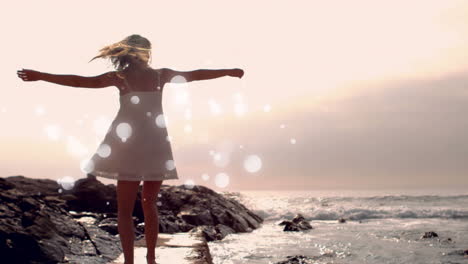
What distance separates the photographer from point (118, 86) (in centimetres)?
445

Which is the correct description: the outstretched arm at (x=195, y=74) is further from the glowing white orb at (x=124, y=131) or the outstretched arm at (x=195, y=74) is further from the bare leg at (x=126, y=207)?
the bare leg at (x=126, y=207)

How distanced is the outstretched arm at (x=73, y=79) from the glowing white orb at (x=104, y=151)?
1.91 feet

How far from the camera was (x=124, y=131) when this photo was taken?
4.46m

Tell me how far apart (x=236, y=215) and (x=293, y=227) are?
7.93 feet

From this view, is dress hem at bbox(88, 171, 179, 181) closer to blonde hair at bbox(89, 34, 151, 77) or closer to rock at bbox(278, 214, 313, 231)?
blonde hair at bbox(89, 34, 151, 77)

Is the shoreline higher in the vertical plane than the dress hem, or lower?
lower

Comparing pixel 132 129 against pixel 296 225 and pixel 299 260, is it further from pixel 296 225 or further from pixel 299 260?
pixel 296 225

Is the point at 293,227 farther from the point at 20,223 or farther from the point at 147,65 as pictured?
the point at 147,65

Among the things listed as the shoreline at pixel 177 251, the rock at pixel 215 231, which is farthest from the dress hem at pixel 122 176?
the rock at pixel 215 231

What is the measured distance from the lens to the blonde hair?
4277mm

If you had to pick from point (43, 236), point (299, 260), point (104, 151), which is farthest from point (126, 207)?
point (299, 260)

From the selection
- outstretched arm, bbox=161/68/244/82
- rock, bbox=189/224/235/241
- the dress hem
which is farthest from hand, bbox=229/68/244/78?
rock, bbox=189/224/235/241

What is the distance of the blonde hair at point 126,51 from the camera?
4277mm

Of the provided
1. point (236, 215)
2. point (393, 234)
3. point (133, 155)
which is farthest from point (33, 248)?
point (393, 234)
